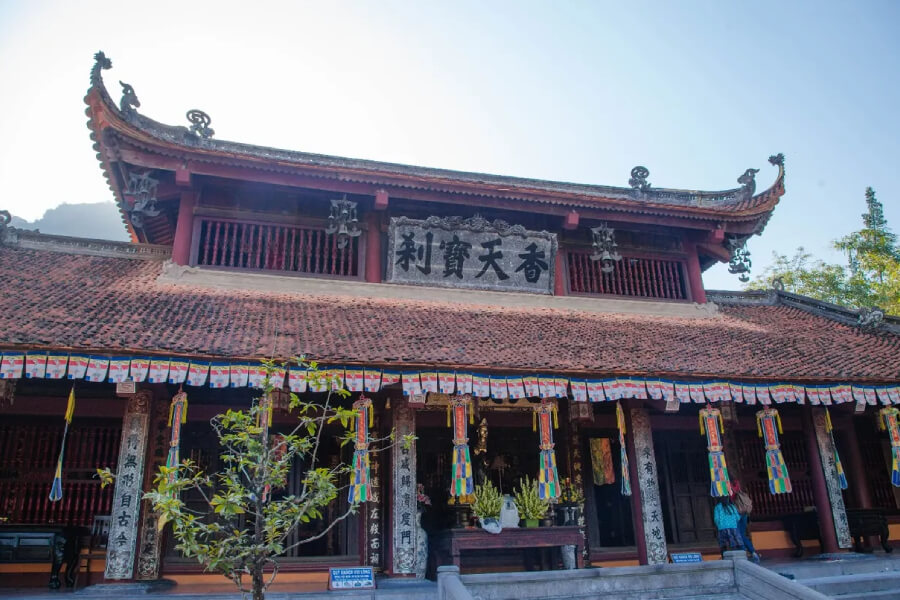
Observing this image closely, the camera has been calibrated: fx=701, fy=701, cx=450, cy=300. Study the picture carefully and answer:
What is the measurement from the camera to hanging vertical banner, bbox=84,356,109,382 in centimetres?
779

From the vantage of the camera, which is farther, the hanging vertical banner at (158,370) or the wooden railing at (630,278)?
the wooden railing at (630,278)

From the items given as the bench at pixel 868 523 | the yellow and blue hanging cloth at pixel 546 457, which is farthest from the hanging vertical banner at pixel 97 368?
the bench at pixel 868 523

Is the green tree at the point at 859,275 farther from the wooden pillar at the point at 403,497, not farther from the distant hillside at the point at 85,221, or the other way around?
the distant hillside at the point at 85,221

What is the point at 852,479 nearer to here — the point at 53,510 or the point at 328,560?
the point at 328,560

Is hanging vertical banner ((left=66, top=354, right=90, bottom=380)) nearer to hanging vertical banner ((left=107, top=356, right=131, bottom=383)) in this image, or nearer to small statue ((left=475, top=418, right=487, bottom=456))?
hanging vertical banner ((left=107, top=356, right=131, bottom=383))

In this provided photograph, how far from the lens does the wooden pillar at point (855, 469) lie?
1168 cm

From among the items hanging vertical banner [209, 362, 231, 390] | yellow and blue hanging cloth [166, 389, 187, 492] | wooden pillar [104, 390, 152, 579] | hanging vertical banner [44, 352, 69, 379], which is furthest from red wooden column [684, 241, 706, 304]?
hanging vertical banner [44, 352, 69, 379]

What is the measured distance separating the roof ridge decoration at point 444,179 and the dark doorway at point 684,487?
417cm

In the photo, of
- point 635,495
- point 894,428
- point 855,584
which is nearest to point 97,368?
point 635,495

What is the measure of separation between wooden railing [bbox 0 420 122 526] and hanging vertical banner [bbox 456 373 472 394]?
476 cm

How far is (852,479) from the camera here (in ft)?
39.0

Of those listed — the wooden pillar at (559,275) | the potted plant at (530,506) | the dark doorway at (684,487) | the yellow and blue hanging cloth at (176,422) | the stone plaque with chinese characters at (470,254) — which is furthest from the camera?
the wooden pillar at (559,275)

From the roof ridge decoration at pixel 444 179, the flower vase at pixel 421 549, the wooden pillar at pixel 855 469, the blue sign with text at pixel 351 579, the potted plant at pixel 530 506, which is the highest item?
the roof ridge decoration at pixel 444 179

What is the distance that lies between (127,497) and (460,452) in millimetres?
4094
